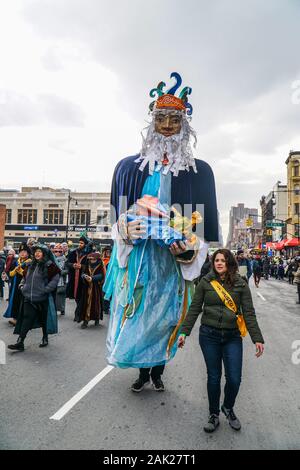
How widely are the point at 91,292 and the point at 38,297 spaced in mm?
2464

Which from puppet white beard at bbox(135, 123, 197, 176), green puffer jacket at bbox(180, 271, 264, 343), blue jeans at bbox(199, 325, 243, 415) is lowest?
blue jeans at bbox(199, 325, 243, 415)

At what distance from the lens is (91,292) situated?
874 centimetres

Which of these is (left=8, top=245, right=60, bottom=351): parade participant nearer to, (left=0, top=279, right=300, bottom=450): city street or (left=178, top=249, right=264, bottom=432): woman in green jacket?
(left=0, top=279, right=300, bottom=450): city street

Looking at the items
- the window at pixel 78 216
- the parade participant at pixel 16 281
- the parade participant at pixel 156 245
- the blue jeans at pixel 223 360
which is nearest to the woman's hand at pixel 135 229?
the parade participant at pixel 156 245

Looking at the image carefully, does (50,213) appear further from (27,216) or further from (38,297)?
(38,297)

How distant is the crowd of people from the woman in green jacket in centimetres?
355

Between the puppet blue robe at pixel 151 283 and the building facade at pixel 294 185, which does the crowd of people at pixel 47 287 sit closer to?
the puppet blue robe at pixel 151 283

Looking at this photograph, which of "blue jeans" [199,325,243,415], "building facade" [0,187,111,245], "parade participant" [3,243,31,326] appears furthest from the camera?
"building facade" [0,187,111,245]

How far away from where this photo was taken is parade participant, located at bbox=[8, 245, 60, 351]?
6.28 m

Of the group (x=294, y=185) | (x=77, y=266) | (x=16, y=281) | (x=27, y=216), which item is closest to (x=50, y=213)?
(x=27, y=216)

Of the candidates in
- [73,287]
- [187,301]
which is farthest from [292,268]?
[187,301]

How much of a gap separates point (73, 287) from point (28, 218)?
56451 mm

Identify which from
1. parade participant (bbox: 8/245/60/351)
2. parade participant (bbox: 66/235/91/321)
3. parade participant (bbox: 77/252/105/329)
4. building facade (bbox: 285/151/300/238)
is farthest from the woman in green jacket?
building facade (bbox: 285/151/300/238)
